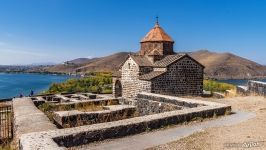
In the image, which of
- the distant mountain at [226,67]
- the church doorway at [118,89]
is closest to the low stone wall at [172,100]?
the church doorway at [118,89]

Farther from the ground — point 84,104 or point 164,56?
point 164,56

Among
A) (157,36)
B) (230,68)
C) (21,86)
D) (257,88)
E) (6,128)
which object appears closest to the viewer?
(6,128)

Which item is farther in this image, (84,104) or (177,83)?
(177,83)

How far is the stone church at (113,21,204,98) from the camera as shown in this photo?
18.7m

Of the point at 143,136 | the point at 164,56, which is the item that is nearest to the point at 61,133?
the point at 143,136

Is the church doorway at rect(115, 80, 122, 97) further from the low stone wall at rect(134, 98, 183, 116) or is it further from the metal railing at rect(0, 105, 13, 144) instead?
the metal railing at rect(0, 105, 13, 144)

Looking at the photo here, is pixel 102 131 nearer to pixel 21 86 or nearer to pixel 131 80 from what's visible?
pixel 131 80

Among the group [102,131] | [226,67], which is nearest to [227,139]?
[102,131]

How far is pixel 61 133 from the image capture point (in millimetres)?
6156

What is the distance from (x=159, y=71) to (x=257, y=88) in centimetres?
599

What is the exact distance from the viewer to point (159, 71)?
1936cm

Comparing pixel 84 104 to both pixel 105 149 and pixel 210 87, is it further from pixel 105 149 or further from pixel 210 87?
pixel 210 87

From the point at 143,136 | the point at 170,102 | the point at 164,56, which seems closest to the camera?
the point at 143,136

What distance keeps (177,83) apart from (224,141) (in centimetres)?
1266
